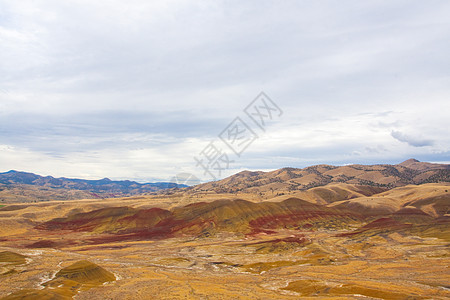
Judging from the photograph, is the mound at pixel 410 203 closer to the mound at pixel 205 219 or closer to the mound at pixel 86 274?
the mound at pixel 205 219

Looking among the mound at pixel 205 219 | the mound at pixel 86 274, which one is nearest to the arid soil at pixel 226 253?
the mound at pixel 86 274

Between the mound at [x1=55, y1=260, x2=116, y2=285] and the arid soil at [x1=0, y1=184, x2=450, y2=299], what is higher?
the mound at [x1=55, y1=260, x2=116, y2=285]

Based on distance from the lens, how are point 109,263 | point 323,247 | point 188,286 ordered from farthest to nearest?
point 323,247, point 109,263, point 188,286

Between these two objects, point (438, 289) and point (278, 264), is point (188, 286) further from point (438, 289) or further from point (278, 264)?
point (438, 289)

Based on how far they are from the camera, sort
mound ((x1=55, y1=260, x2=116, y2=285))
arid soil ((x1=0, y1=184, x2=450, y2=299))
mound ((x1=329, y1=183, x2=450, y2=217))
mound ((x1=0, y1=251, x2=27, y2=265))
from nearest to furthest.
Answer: arid soil ((x1=0, y1=184, x2=450, y2=299)) < mound ((x1=55, y1=260, x2=116, y2=285)) < mound ((x1=0, y1=251, x2=27, y2=265)) < mound ((x1=329, y1=183, x2=450, y2=217))

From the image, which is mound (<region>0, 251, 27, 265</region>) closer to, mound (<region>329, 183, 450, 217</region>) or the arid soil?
the arid soil

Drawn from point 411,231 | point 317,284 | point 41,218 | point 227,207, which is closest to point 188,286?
point 317,284

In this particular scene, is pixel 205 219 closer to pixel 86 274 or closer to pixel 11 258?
pixel 11 258

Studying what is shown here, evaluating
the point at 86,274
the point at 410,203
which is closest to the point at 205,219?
the point at 86,274

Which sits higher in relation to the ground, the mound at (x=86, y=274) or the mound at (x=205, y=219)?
the mound at (x=86, y=274)

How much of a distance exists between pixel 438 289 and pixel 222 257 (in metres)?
51.7

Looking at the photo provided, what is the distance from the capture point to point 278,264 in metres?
72.4

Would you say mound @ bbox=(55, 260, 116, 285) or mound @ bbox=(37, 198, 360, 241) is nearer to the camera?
mound @ bbox=(55, 260, 116, 285)

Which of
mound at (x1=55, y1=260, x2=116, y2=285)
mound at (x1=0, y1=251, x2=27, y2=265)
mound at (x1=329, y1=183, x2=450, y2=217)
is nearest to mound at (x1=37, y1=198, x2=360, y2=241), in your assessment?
mound at (x1=329, y1=183, x2=450, y2=217)
